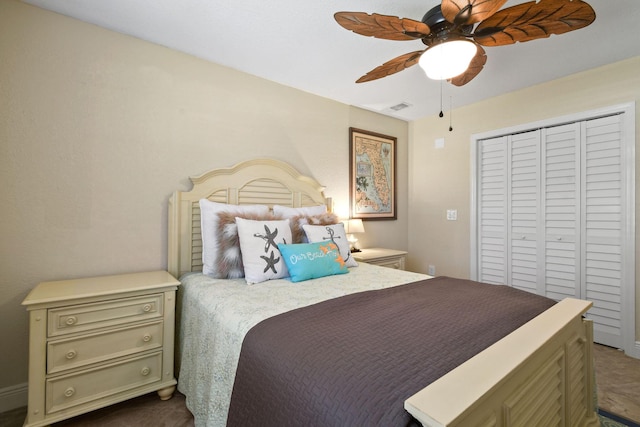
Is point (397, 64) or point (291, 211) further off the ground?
point (397, 64)

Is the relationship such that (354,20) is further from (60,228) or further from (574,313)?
(60,228)

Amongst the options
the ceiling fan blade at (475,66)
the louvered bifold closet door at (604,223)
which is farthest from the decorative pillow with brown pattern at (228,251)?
the louvered bifold closet door at (604,223)

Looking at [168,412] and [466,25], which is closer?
[466,25]

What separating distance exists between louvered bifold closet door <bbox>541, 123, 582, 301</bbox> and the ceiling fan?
5.42 feet

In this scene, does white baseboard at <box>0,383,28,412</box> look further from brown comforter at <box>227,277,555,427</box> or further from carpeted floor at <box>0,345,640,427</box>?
brown comforter at <box>227,277,555,427</box>

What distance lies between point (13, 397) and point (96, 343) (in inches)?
27.9

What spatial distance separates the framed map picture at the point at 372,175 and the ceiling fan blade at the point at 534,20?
6.26 feet

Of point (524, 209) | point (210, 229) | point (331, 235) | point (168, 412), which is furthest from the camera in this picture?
point (524, 209)

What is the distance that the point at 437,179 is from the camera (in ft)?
12.1

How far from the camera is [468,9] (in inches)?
50.2

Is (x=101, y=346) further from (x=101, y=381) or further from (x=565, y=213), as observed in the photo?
(x=565, y=213)

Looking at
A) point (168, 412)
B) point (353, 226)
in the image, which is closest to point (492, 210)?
point (353, 226)

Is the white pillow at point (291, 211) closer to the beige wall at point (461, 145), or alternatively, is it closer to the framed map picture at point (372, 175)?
the framed map picture at point (372, 175)

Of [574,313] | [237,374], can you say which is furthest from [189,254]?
[574,313]
